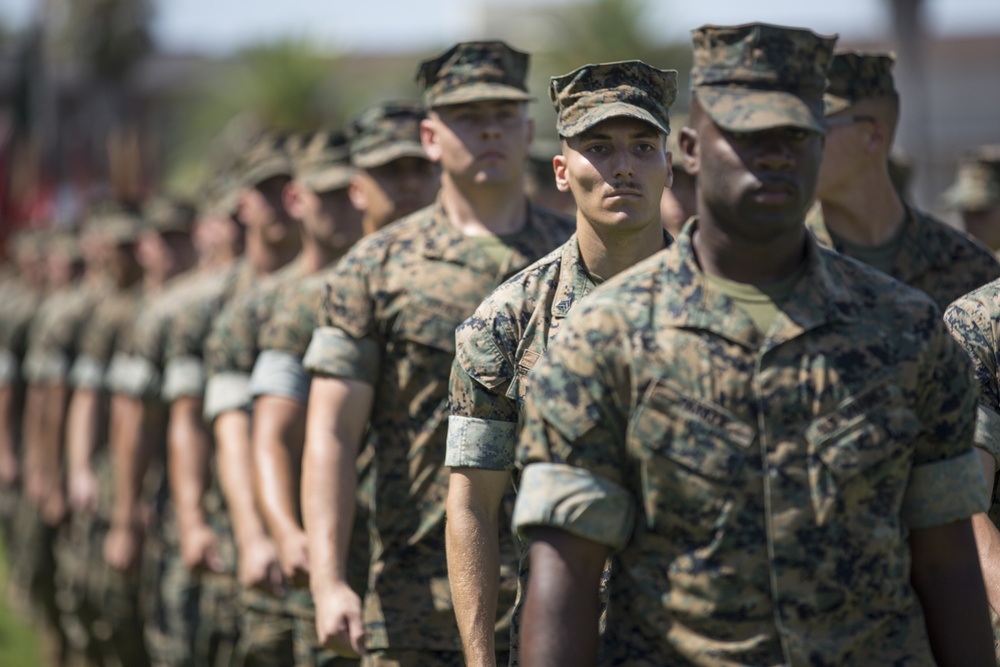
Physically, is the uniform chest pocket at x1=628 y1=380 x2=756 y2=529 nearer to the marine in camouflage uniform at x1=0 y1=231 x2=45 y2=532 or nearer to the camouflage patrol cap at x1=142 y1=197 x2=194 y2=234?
the camouflage patrol cap at x1=142 y1=197 x2=194 y2=234

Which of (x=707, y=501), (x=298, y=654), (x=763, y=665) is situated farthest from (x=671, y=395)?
(x=298, y=654)

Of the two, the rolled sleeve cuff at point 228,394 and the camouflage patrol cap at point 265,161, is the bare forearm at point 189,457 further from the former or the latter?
the camouflage patrol cap at point 265,161

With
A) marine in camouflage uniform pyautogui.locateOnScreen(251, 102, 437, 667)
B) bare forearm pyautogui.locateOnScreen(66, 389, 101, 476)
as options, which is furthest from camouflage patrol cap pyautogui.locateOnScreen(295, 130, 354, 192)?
bare forearm pyautogui.locateOnScreen(66, 389, 101, 476)

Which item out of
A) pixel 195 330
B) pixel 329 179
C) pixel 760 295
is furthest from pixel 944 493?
pixel 195 330

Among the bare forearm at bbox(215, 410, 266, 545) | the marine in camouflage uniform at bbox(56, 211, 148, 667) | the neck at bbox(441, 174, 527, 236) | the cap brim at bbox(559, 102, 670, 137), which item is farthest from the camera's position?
the marine in camouflage uniform at bbox(56, 211, 148, 667)

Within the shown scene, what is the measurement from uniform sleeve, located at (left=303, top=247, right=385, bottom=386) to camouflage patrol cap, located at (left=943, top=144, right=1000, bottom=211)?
18.7 ft

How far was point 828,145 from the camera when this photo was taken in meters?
7.31

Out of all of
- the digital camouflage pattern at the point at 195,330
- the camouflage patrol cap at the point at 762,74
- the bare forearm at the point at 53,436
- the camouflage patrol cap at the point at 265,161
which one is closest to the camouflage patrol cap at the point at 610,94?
the camouflage patrol cap at the point at 762,74

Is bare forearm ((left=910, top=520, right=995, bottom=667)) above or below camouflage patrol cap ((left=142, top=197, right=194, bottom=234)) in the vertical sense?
below

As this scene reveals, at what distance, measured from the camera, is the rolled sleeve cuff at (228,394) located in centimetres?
905

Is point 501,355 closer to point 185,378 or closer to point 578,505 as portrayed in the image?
point 578,505

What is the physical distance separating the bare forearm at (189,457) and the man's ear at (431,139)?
347 cm

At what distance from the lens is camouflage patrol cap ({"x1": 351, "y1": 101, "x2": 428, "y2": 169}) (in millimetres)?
8070

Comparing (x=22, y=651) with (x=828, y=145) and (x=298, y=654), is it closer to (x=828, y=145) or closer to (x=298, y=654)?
(x=298, y=654)
